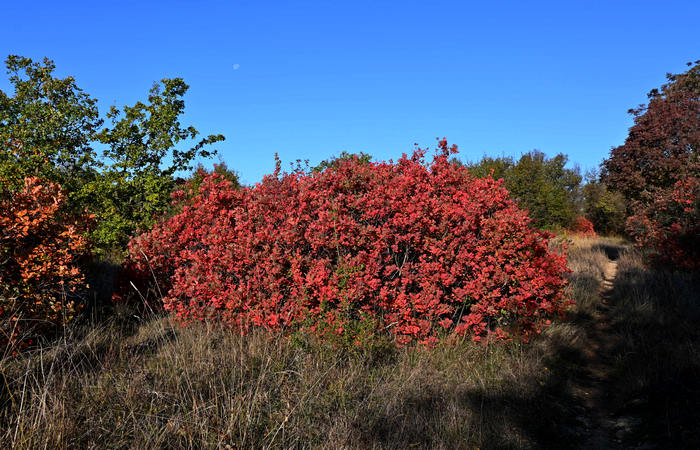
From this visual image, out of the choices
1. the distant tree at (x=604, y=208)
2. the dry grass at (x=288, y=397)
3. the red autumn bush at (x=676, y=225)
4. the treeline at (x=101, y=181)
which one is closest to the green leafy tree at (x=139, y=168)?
the treeline at (x=101, y=181)

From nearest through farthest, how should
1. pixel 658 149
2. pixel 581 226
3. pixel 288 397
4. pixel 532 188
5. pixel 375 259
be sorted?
pixel 288 397
pixel 375 259
pixel 658 149
pixel 532 188
pixel 581 226

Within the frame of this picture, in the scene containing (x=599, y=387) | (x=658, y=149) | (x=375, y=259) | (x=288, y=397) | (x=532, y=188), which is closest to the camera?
(x=288, y=397)

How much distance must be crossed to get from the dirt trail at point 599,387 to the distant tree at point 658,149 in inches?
328

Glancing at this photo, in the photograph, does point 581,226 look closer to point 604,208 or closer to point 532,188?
point 604,208

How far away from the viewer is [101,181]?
1066 centimetres

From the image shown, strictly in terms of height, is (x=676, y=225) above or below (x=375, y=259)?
above

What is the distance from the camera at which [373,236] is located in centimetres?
590

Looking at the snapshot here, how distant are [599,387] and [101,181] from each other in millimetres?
A: 11046

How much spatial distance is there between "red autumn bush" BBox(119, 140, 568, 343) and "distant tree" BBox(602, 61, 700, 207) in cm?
1082

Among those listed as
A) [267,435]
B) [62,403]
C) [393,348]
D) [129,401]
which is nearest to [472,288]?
[393,348]

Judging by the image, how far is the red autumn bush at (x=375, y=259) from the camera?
5758 mm

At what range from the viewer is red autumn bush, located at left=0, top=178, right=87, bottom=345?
5.84 m

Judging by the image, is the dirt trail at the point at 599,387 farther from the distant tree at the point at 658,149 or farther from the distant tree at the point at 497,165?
the distant tree at the point at 497,165

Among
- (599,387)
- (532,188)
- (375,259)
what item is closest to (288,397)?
(375,259)
